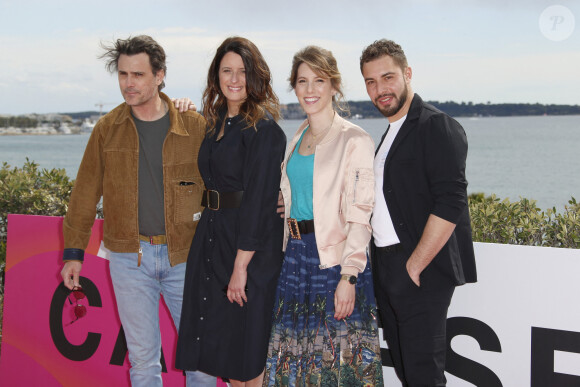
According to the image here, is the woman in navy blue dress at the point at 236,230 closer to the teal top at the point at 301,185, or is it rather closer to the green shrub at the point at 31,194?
the teal top at the point at 301,185

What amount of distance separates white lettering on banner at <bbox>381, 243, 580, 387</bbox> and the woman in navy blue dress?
1.21 metres

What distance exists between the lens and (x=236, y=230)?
2926 mm

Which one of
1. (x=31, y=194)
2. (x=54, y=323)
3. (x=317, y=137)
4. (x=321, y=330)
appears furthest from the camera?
(x=31, y=194)

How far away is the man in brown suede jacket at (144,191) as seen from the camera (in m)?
3.08

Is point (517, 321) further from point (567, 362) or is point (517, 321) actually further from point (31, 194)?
point (31, 194)

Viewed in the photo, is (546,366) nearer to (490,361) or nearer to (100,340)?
(490,361)

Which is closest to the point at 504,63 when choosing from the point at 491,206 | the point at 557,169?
the point at 557,169

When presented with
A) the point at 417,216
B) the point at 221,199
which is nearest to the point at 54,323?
the point at 221,199

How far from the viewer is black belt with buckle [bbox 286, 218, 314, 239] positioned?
9.07 feet

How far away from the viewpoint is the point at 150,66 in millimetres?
3094

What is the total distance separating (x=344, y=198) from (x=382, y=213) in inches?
9.4

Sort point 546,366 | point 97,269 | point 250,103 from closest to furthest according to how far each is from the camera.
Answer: point 250,103, point 546,366, point 97,269

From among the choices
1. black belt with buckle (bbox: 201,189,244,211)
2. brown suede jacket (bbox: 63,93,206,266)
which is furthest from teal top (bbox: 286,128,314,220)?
brown suede jacket (bbox: 63,93,206,266)

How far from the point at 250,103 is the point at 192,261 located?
850 mm
